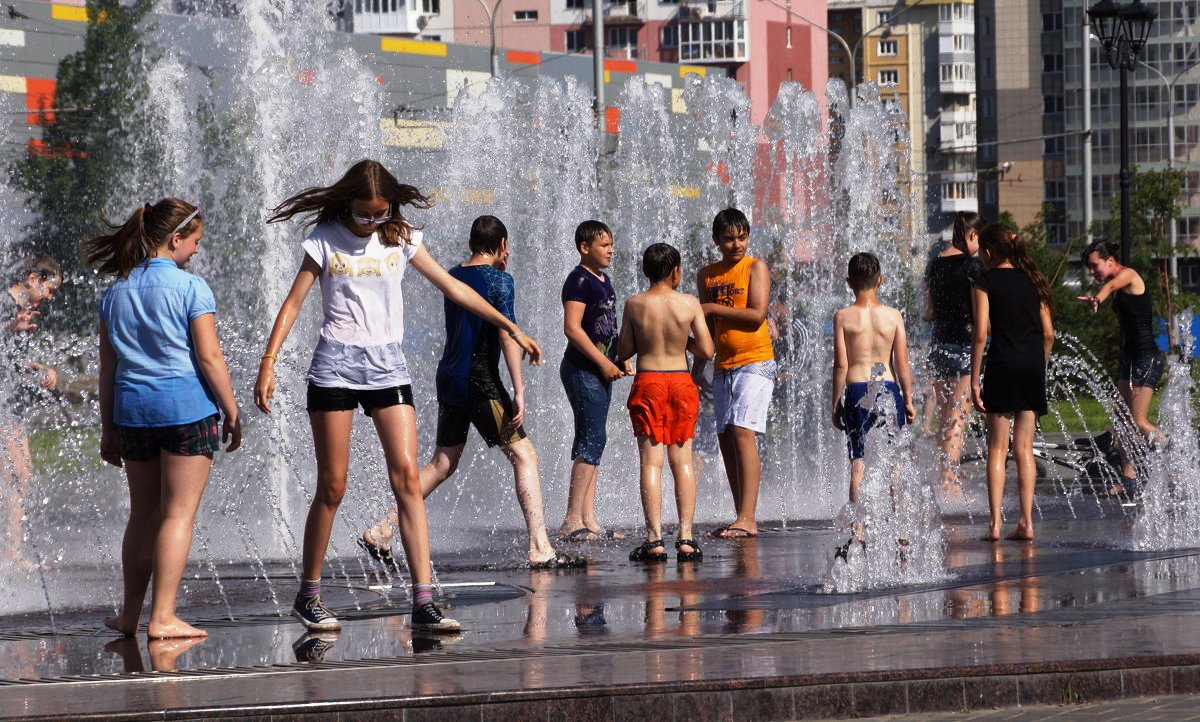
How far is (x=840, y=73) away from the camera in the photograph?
481 ft

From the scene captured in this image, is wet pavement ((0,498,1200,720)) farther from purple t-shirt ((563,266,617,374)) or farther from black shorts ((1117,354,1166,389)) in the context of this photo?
black shorts ((1117,354,1166,389))

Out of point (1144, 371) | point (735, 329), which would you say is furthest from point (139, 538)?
point (1144, 371)

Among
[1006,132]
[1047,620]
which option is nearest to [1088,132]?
[1047,620]

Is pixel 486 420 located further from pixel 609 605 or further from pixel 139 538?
pixel 139 538

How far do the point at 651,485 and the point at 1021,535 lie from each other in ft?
6.69

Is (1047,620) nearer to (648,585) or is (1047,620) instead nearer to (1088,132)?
(648,585)

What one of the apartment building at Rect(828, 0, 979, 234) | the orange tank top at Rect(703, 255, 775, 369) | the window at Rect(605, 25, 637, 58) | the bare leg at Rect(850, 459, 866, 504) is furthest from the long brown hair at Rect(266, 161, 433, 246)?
the apartment building at Rect(828, 0, 979, 234)

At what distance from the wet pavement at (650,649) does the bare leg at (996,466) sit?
1.35 meters

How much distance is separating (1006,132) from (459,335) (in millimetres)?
102151

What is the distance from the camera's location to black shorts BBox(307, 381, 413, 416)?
6.79 metres

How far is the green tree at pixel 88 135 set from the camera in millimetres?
39875

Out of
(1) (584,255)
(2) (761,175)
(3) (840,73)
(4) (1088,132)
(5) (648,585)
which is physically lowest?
(5) (648,585)

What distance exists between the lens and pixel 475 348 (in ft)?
29.8

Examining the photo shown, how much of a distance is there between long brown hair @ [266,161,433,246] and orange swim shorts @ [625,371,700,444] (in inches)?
113
